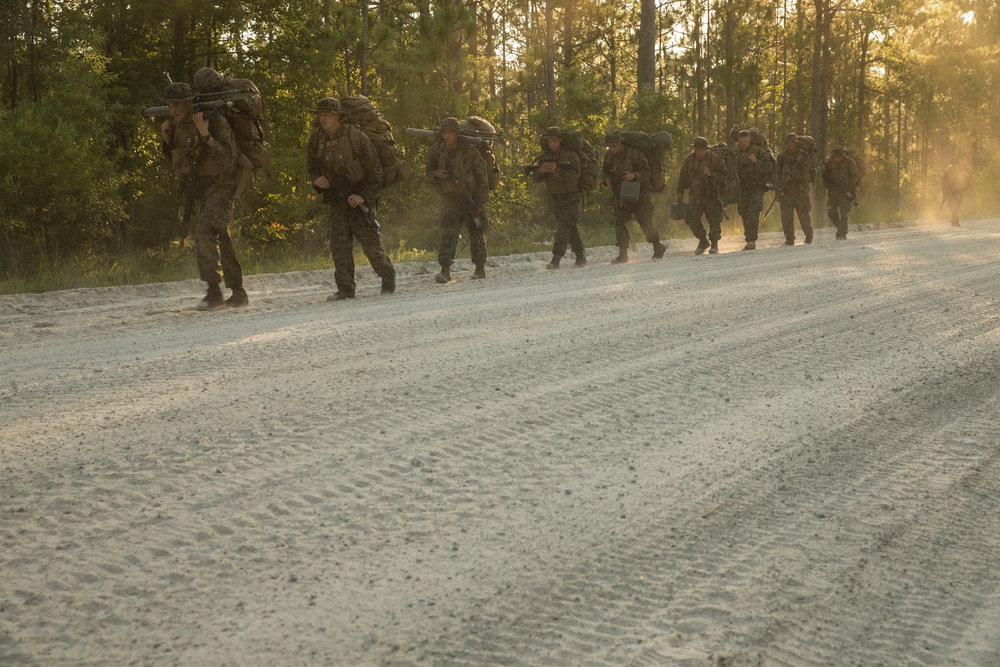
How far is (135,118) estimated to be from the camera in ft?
52.0

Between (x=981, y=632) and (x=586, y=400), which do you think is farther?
(x=586, y=400)

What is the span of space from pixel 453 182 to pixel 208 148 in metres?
3.48

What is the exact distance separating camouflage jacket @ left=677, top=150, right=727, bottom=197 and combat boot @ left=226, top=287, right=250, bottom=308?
8.93 m

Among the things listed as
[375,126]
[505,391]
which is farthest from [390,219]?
[505,391]

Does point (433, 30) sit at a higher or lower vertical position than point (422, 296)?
higher

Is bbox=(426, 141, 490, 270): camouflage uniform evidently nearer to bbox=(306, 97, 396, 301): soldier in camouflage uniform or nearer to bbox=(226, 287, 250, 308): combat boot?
bbox=(306, 97, 396, 301): soldier in camouflage uniform

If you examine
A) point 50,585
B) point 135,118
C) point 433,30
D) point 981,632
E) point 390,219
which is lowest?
point 981,632

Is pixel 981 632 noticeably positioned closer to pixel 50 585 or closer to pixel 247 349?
pixel 50 585

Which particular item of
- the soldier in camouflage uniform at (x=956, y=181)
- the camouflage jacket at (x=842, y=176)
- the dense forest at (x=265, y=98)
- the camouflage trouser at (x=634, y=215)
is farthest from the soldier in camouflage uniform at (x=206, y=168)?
the soldier in camouflage uniform at (x=956, y=181)

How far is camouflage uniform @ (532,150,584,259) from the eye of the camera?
1366 centimetres

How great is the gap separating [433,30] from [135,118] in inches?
212

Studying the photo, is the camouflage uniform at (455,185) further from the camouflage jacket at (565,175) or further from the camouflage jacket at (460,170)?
the camouflage jacket at (565,175)

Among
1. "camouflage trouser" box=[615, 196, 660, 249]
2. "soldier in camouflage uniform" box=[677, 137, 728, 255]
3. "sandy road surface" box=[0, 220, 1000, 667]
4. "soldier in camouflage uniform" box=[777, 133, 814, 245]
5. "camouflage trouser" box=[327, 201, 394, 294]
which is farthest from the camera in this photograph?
"soldier in camouflage uniform" box=[777, 133, 814, 245]

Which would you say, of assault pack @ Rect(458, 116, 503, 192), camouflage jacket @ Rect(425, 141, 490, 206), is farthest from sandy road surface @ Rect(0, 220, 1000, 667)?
assault pack @ Rect(458, 116, 503, 192)
